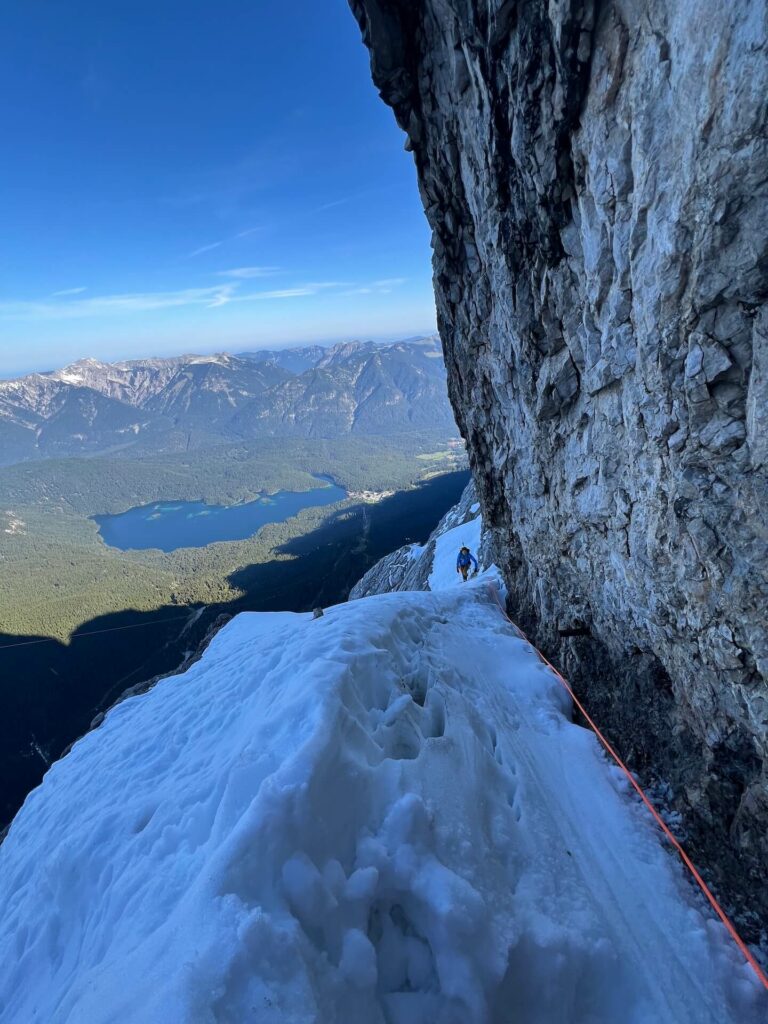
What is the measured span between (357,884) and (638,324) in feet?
30.2

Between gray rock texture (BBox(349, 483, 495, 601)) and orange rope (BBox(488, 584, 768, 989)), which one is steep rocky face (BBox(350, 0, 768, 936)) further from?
gray rock texture (BBox(349, 483, 495, 601))

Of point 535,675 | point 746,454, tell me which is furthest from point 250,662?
point 746,454

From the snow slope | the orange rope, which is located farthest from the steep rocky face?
the snow slope

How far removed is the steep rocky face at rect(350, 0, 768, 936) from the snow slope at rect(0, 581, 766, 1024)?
1.71 metres

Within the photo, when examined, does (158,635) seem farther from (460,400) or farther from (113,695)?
(460,400)

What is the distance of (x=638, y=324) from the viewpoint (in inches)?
315

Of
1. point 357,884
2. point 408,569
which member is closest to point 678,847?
point 357,884

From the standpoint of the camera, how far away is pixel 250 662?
13.2m

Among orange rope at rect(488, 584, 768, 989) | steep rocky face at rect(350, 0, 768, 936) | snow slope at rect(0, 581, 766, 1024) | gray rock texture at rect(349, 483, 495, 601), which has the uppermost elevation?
steep rocky face at rect(350, 0, 768, 936)

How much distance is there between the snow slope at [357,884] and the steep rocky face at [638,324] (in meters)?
1.71

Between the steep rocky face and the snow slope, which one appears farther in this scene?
the steep rocky face

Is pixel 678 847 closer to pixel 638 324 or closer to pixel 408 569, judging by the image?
pixel 638 324

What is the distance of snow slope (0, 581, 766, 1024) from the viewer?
17.1ft

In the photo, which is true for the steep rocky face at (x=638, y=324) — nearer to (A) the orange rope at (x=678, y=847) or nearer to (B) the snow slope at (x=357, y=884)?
(A) the orange rope at (x=678, y=847)
